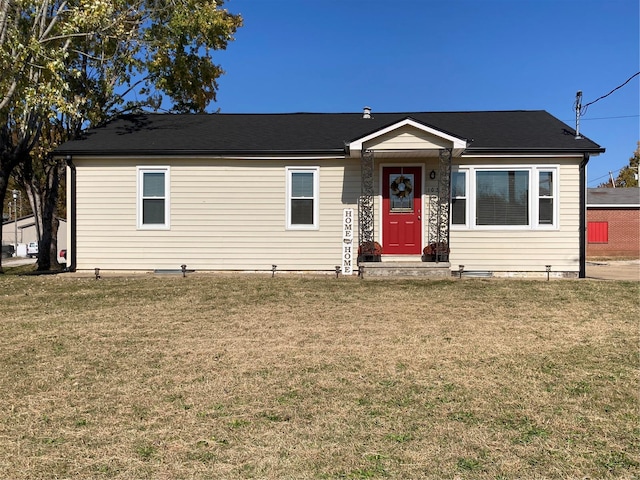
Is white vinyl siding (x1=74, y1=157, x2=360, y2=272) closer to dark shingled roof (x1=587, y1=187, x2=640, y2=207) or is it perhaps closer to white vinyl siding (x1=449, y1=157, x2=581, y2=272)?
white vinyl siding (x1=449, y1=157, x2=581, y2=272)

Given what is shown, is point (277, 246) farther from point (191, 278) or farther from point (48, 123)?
point (48, 123)

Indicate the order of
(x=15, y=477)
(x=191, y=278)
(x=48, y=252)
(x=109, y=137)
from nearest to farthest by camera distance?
(x=15, y=477), (x=191, y=278), (x=109, y=137), (x=48, y=252)

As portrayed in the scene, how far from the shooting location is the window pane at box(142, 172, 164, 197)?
1083 centimetres

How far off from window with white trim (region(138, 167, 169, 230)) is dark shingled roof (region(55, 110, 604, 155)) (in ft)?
1.90

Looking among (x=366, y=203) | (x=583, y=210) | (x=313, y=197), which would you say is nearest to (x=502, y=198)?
(x=583, y=210)

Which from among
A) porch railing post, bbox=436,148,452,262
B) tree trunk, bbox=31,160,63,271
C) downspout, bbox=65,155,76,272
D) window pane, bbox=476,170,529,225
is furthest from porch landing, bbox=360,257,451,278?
tree trunk, bbox=31,160,63,271

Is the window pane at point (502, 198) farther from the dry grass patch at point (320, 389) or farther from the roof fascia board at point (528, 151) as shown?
the dry grass patch at point (320, 389)

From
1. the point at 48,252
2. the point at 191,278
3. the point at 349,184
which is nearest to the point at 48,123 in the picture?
the point at 48,252

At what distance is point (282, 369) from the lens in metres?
4.27

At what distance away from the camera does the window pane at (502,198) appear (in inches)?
409

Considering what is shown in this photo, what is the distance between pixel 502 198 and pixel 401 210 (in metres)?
2.32

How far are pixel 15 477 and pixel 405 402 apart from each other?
8.42ft

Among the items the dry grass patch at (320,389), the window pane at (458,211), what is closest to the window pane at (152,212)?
the dry grass patch at (320,389)

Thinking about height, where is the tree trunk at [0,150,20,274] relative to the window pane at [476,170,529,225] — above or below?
above
